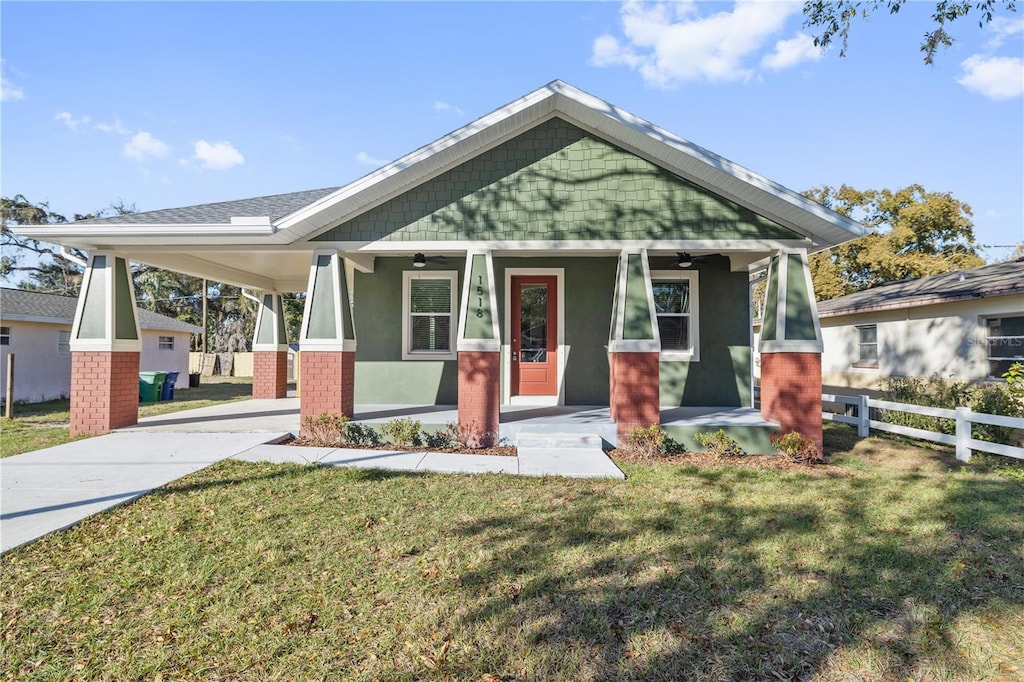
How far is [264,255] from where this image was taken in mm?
9031

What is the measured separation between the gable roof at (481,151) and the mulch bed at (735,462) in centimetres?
342

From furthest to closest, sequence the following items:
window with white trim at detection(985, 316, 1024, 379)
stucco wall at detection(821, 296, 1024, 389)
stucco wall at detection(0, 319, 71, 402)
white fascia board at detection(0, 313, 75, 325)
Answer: stucco wall at detection(0, 319, 71, 402), white fascia board at detection(0, 313, 75, 325), stucco wall at detection(821, 296, 1024, 389), window with white trim at detection(985, 316, 1024, 379)

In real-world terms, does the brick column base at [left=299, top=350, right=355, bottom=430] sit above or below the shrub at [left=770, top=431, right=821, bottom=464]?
above

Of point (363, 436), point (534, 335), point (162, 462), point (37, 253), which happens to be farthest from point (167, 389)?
point (37, 253)

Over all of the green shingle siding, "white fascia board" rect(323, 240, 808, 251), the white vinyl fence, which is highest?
the green shingle siding

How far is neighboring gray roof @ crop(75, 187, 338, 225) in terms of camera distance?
8.03m

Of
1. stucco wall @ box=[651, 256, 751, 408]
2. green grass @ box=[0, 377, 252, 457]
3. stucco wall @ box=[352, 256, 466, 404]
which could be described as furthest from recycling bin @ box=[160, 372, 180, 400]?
stucco wall @ box=[651, 256, 751, 408]

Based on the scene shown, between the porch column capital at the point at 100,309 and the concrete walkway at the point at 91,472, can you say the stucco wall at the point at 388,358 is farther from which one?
the porch column capital at the point at 100,309

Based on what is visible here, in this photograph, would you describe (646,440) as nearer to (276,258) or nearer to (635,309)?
(635,309)

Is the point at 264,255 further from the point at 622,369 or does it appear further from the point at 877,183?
the point at 877,183

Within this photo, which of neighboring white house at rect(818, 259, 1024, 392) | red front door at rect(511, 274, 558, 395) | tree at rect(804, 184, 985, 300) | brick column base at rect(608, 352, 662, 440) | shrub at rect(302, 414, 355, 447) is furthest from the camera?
tree at rect(804, 184, 985, 300)

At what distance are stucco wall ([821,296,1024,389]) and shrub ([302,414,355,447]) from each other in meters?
13.3

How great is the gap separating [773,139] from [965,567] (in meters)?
10.3

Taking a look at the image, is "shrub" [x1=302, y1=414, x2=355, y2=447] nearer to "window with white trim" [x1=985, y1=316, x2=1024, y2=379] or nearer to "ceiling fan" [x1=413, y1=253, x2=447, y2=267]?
"ceiling fan" [x1=413, y1=253, x2=447, y2=267]
